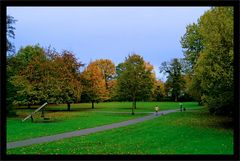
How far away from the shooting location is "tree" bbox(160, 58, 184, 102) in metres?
44.4

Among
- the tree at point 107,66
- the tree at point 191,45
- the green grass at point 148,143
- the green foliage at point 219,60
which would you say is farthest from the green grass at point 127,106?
the green foliage at point 219,60

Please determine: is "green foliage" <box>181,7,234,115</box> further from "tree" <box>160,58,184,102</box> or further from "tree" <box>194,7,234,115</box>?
"tree" <box>160,58,184,102</box>

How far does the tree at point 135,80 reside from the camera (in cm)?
3075

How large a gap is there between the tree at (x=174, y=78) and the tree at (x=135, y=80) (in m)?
12.0

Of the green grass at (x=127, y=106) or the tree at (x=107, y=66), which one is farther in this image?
the green grass at (x=127, y=106)

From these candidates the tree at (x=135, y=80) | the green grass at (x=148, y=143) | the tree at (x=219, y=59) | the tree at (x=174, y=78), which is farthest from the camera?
the tree at (x=174, y=78)

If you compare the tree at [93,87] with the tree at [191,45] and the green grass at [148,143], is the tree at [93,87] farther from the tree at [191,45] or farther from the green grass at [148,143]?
the green grass at [148,143]

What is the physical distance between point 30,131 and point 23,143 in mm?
3759

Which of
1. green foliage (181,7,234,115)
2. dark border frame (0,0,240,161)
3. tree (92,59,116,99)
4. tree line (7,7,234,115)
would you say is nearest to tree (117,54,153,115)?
tree line (7,7,234,115)

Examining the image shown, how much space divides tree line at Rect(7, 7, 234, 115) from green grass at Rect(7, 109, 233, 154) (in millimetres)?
1827

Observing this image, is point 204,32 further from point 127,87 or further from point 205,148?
point 127,87

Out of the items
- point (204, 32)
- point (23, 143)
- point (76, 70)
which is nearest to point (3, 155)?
point (23, 143)

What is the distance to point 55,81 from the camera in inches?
919

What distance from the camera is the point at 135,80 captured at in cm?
3127
